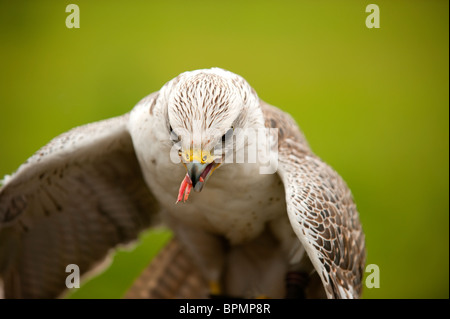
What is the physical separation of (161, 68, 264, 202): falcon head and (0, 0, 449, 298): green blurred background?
2.81 feet

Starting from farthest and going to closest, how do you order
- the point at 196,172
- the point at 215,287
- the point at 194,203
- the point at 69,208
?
the point at 215,287 < the point at 69,208 < the point at 194,203 < the point at 196,172

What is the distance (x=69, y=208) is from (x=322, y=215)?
841mm

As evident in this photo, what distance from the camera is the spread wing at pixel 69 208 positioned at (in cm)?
148

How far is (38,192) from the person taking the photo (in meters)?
1.56

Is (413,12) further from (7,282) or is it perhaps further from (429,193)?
(7,282)

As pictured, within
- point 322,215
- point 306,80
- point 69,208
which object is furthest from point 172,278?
point 306,80

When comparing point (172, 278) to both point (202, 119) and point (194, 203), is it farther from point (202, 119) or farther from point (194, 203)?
point (202, 119)

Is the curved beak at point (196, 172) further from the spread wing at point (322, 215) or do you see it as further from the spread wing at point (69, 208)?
the spread wing at point (69, 208)

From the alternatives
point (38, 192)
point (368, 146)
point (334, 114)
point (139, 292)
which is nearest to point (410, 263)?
point (368, 146)

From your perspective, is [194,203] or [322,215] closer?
[322,215]

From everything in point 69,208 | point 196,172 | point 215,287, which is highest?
point 196,172

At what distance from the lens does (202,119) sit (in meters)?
1.08
